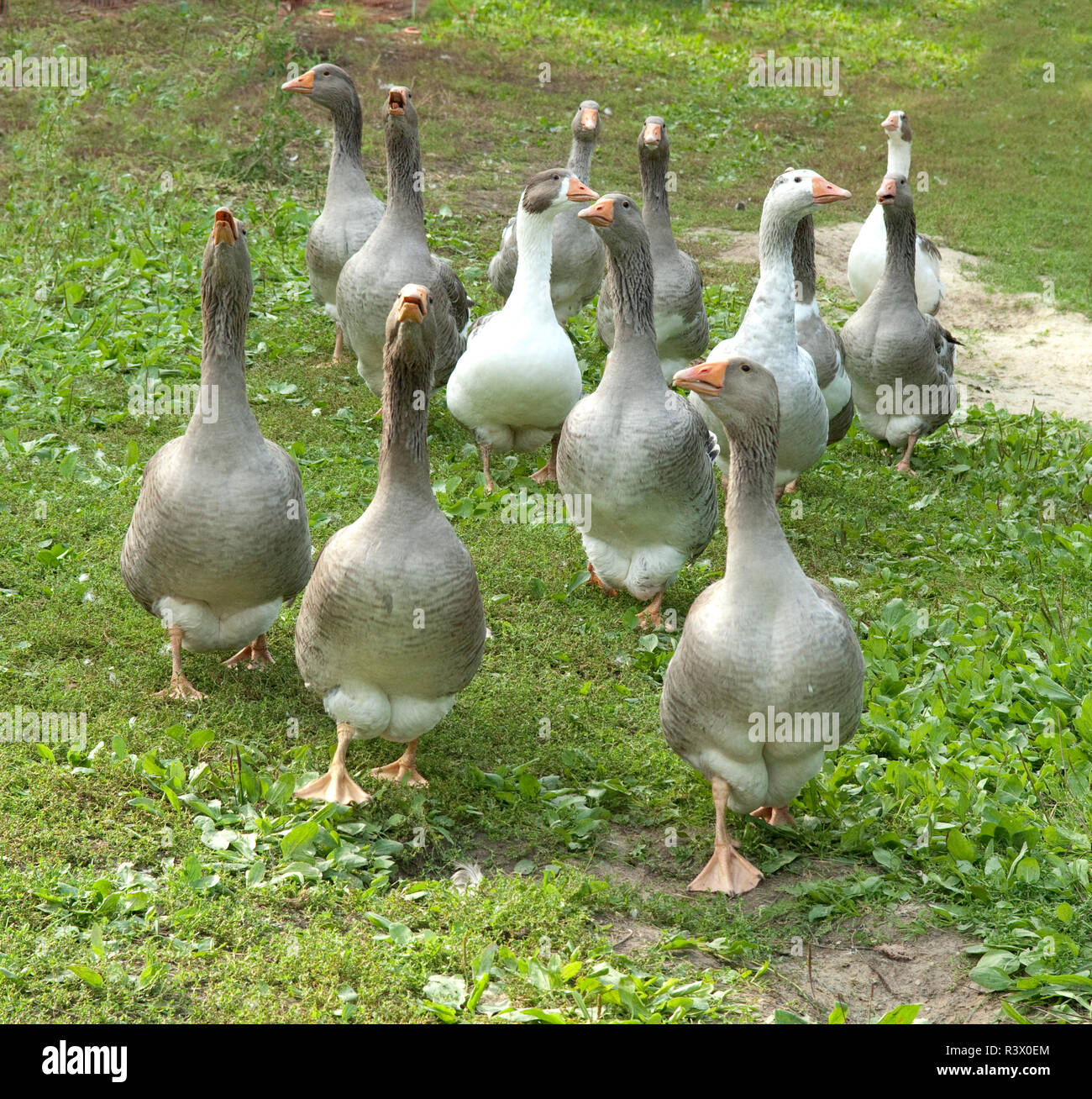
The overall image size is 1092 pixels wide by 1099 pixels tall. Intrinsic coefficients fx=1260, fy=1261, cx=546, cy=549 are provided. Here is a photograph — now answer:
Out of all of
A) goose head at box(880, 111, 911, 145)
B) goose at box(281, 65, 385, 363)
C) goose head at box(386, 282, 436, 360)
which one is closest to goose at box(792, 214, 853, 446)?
→ goose at box(281, 65, 385, 363)

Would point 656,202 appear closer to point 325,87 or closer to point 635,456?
point 325,87

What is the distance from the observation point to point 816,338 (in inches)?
337

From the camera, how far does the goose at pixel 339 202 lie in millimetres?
9586

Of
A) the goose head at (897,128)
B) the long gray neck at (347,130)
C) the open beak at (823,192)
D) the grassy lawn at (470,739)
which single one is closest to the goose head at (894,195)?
the open beak at (823,192)

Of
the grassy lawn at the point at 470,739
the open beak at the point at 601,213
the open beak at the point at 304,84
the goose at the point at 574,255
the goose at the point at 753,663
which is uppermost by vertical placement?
the open beak at the point at 304,84

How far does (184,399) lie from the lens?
9.01 meters

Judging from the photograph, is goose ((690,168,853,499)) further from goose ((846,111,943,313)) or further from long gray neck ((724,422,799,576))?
goose ((846,111,943,313))

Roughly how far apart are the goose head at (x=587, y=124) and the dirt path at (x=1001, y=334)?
375 cm

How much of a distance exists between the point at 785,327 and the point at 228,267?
341cm

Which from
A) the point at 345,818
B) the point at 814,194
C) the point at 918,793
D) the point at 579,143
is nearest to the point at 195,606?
the point at 345,818

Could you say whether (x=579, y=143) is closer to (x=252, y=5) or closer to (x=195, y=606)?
(x=195, y=606)

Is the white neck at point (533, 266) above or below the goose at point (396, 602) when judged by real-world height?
above

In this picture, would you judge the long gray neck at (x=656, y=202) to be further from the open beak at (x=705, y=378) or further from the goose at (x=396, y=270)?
the open beak at (x=705, y=378)

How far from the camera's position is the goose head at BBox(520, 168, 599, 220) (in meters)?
7.80
